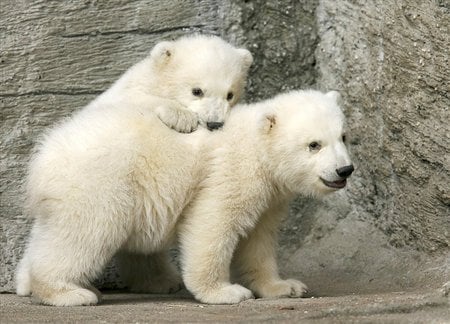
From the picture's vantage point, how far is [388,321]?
548 centimetres

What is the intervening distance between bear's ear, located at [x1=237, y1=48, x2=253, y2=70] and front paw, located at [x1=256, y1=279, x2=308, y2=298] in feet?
→ 5.84

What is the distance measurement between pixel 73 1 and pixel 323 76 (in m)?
2.25

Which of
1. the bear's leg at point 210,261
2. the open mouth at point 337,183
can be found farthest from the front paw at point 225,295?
the open mouth at point 337,183

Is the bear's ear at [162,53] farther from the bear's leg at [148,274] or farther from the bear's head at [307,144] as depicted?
the bear's leg at [148,274]

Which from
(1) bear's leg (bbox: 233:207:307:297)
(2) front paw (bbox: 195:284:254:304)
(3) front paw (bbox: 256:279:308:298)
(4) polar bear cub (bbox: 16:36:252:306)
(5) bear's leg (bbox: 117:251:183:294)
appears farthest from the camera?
(5) bear's leg (bbox: 117:251:183:294)

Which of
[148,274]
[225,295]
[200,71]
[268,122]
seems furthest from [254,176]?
[148,274]

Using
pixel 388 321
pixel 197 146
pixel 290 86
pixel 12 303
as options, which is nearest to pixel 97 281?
pixel 12 303

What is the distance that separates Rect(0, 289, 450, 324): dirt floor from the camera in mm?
5621

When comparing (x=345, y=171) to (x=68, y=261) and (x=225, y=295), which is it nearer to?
(x=225, y=295)

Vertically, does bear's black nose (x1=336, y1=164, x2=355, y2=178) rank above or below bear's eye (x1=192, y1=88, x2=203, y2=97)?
above

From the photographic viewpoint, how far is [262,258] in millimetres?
7164

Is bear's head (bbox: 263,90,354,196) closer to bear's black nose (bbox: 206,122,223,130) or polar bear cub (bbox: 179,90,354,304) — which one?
polar bear cub (bbox: 179,90,354,304)

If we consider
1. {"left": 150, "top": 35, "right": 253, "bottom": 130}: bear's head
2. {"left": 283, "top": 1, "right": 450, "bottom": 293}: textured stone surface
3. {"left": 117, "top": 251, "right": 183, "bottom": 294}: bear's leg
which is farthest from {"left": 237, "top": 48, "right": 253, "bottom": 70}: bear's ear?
{"left": 117, "top": 251, "right": 183, "bottom": 294}: bear's leg

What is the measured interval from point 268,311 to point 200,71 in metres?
2.25
